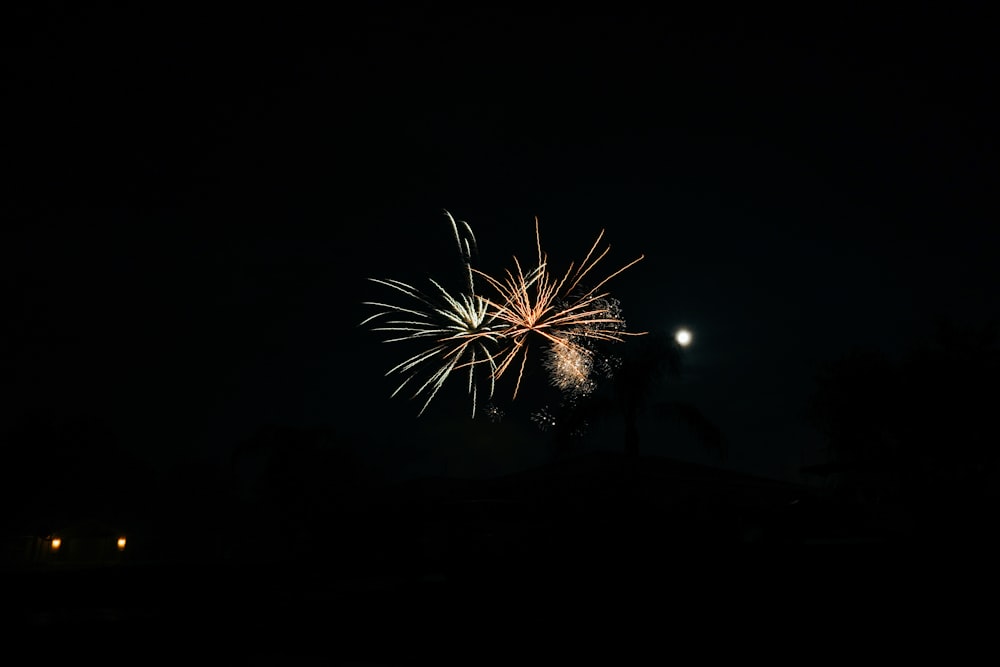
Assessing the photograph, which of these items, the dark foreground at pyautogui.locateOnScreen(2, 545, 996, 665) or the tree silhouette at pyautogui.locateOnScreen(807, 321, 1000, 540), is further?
the tree silhouette at pyautogui.locateOnScreen(807, 321, 1000, 540)

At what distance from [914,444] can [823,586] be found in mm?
26774

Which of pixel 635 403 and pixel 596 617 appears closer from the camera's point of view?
pixel 596 617

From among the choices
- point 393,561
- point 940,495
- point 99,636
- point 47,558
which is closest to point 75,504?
point 47,558

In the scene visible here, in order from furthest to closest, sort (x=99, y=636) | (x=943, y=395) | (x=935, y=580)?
(x=943, y=395), (x=99, y=636), (x=935, y=580)

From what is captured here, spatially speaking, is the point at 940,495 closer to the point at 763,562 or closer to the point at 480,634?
the point at 763,562

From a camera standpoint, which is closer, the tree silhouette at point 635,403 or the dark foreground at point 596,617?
the dark foreground at point 596,617

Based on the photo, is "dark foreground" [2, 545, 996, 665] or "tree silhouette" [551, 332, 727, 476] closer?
"dark foreground" [2, 545, 996, 665]

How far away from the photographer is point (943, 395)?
28562mm

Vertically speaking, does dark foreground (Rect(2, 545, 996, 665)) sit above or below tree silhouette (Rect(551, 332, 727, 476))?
below

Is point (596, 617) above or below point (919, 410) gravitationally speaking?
below

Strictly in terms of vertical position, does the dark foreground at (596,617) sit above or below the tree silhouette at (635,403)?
below

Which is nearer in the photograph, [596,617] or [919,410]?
[596,617]

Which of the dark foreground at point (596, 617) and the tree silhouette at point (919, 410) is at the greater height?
the tree silhouette at point (919, 410)

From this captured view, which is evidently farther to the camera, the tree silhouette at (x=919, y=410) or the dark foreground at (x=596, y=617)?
the tree silhouette at (x=919, y=410)
